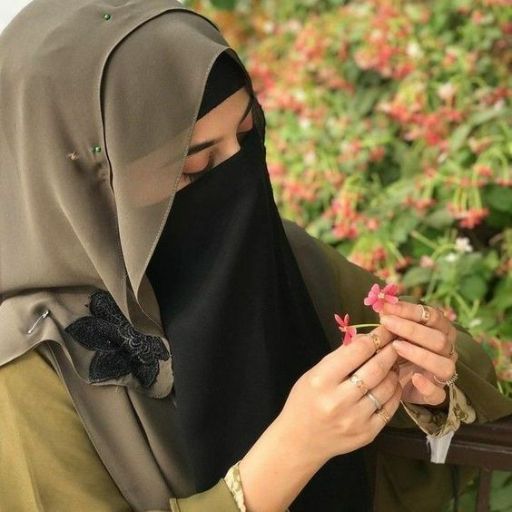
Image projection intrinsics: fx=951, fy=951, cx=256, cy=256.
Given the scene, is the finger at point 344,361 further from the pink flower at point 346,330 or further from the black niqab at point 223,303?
the black niqab at point 223,303

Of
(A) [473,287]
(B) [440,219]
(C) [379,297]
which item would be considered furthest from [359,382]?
(B) [440,219]

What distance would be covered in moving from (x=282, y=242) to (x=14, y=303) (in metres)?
0.44

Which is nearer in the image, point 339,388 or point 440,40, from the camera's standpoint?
Result: point 339,388

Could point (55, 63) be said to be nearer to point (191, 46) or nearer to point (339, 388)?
point (191, 46)

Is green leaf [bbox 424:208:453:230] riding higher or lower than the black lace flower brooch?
lower

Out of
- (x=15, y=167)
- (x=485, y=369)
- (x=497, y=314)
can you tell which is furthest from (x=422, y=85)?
(x=15, y=167)

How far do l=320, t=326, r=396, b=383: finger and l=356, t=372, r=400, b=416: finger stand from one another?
43 millimetres

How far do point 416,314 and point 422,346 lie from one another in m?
0.05

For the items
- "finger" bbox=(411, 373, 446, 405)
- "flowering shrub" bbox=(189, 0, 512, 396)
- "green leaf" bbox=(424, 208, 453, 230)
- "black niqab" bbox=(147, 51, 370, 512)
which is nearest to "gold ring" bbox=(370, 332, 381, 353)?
"finger" bbox=(411, 373, 446, 405)

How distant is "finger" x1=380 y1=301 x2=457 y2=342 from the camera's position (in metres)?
1.35

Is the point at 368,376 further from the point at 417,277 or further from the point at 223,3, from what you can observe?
the point at 223,3

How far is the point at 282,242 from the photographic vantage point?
5.15 ft

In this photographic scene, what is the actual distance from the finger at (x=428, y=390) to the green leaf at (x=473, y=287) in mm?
979

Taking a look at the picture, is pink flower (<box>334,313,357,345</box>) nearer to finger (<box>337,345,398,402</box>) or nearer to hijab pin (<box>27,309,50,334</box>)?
finger (<box>337,345,398,402</box>)
